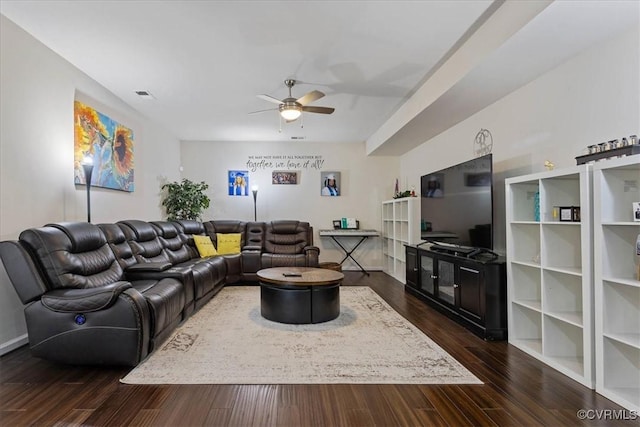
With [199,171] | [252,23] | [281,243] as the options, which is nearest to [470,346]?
[252,23]

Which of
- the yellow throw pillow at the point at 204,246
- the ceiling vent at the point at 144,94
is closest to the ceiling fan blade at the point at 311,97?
the ceiling vent at the point at 144,94

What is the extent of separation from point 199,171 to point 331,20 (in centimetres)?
483

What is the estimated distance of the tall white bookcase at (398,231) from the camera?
17.1ft

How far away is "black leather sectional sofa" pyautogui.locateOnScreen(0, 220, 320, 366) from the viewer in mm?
2266

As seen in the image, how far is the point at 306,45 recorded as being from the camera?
117 inches

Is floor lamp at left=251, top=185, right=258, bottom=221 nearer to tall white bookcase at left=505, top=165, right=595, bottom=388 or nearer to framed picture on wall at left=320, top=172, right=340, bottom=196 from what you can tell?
framed picture on wall at left=320, top=172, right=340, bottom=196

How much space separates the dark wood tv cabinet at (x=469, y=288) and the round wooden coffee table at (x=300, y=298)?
119 centimetres

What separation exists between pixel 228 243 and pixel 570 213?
15.3 feet

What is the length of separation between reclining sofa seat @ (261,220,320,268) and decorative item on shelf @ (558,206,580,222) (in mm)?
3564

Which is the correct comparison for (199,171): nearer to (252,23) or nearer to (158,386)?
(252,23)

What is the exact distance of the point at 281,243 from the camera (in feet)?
19.2

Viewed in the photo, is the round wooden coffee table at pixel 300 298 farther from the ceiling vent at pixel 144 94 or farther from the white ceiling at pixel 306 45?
the ceiling vent at pixel 144 94

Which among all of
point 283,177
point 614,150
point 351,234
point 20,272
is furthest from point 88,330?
point 283,177

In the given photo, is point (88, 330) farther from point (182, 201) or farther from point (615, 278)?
point (182, 201)
